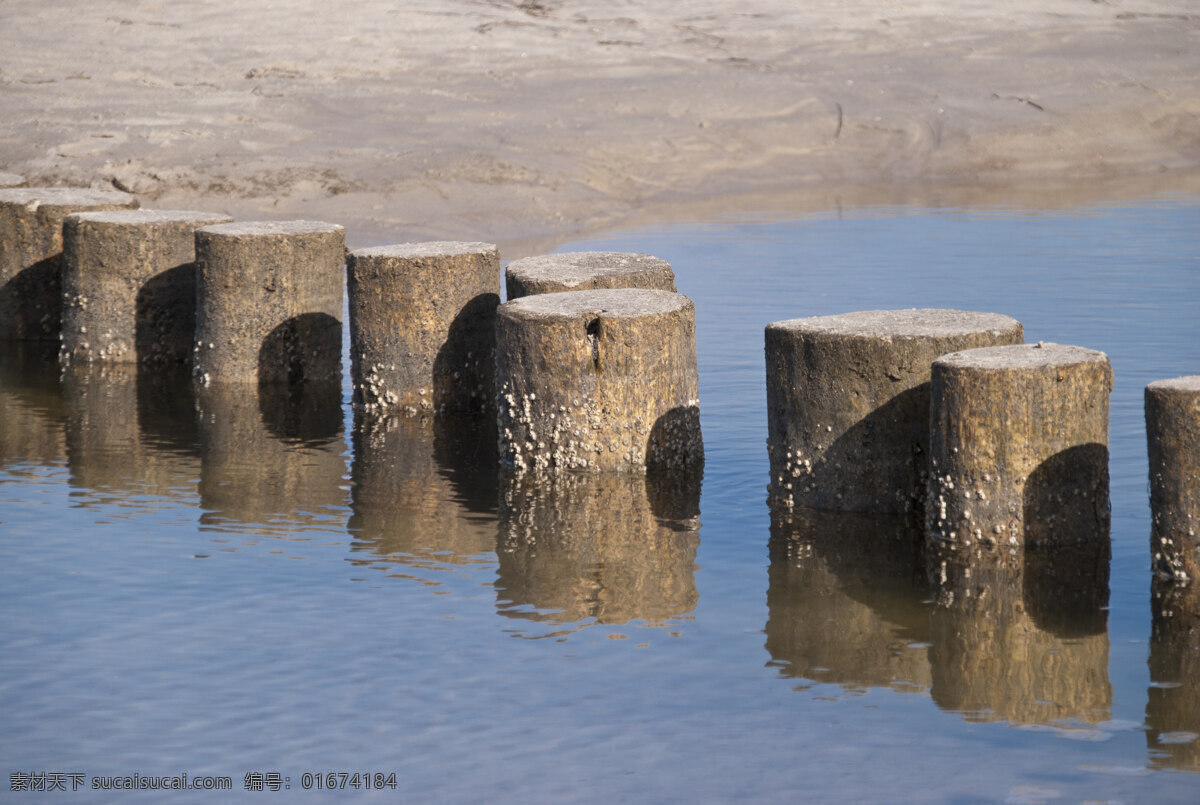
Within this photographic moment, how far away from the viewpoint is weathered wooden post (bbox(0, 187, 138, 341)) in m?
11.4

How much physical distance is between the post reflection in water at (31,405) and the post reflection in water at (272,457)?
0.83 meters

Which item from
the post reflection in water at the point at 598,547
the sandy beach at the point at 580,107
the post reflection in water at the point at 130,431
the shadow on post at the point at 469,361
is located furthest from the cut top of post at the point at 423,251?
the sandy beach at the point at 580,107

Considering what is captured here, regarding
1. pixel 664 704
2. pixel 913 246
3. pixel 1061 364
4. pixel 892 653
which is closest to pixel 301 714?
pixel 664 704

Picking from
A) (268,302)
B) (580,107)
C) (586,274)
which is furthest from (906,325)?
(580,107)

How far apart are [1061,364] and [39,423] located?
6037mm

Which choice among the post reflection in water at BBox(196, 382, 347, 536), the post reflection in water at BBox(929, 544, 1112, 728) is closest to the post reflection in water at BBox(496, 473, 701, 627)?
the post reflection in water at BBox(196, 382, 347, 536)

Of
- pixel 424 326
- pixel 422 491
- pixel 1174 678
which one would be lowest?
pixel 1174 678

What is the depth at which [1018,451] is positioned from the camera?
6.23 m

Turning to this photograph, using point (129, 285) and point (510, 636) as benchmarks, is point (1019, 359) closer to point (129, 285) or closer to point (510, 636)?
point (510, 636)

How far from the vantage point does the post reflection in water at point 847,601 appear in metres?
5.52

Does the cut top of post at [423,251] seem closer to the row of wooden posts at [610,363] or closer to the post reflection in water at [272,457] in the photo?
the row of wooden posts at [610,363]

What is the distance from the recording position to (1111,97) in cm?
2241

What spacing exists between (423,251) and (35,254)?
3943mm

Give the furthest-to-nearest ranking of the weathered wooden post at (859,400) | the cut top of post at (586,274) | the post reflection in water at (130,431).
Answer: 1. the cut top of post at (586,274)
2. the post reflection in water at (130,431)
3. the weathered wooden post at (859,400)
